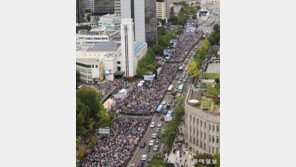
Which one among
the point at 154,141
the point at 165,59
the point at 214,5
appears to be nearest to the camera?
the point at 154,141

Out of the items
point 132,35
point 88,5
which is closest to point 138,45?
point 132,35

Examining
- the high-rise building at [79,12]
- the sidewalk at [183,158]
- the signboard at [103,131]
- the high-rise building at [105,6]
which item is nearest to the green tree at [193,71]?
the signboard at [103,131]

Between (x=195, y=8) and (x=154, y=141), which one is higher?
(x=195, y=8)

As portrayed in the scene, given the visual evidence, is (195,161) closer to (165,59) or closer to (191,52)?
(165,59)

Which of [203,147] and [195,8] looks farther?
[195,8]

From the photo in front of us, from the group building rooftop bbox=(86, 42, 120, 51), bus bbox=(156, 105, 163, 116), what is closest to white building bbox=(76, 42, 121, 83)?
building rooftop bbox=(86, 42, 120, 51)

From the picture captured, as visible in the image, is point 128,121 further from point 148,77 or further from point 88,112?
point 148,77

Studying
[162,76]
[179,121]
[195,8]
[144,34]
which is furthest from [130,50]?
[195,8]
